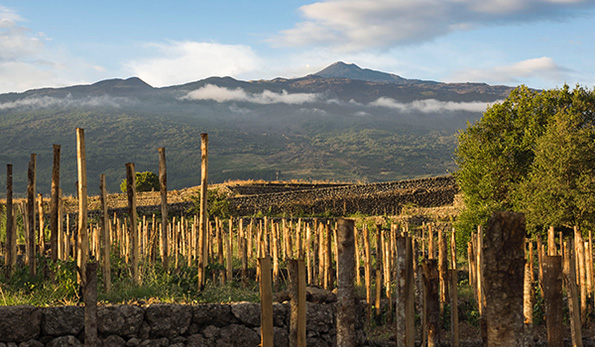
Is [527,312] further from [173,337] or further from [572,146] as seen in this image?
[572,146]

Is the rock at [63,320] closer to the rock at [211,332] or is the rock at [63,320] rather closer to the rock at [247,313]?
the rock at [211,332]

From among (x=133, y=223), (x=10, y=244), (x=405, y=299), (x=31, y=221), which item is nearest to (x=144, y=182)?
(x=31, y=221)

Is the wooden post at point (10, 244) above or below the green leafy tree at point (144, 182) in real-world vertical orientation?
above

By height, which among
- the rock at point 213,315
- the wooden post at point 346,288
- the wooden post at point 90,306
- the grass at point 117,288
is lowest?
the rock at point 213,315

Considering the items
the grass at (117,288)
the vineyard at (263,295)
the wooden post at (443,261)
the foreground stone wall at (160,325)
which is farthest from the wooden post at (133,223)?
the wooden post at (443,261)

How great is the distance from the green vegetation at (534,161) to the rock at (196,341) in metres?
17.2

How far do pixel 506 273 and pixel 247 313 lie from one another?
5.50 metres

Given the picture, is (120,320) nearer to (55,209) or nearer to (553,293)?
(55,209)

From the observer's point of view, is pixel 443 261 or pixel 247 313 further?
pixel 443 261

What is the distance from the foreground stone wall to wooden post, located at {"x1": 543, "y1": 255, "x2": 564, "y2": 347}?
415 centimetres

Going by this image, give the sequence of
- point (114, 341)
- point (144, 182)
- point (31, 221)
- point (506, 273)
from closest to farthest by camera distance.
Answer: point (506, 273) < point (114, 341) < point (31, 221) < point (144, 182)

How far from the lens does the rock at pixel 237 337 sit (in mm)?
7859

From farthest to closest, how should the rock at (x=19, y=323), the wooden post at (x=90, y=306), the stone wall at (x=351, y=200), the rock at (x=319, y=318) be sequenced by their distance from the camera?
the stone wall at (x=351, y=200) → the rock at (x=319, y=318) → the rock at (x=19, y=323) → the wooden post at (x=90, y=306)

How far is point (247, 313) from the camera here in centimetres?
798
